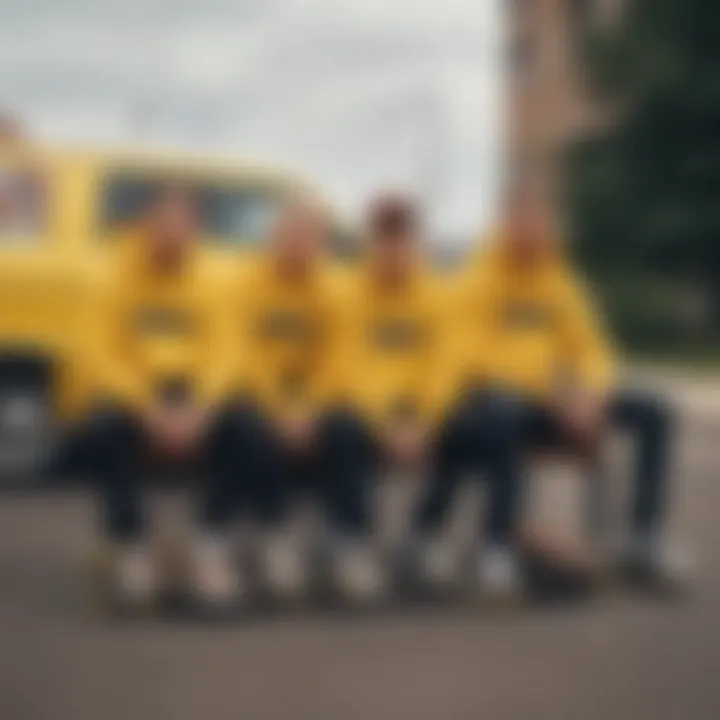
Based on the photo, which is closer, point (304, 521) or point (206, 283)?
point (206, 283)

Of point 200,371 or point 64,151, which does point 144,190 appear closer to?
point 64,151

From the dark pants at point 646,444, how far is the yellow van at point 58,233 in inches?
50.4

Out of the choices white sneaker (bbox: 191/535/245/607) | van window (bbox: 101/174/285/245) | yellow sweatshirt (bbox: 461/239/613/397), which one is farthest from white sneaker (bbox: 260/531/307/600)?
van window (bbox: 101/174/285/245)

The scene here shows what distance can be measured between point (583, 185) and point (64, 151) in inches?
248

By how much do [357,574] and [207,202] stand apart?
1.79 meters

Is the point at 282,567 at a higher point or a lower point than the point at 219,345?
lower

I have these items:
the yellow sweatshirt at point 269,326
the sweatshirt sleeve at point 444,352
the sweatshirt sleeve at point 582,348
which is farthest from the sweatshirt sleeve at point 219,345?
the sweatshirt sleeve at point 582,348

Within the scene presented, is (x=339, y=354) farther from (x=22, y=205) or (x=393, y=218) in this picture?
(x=22, y=205)

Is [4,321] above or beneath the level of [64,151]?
beneath

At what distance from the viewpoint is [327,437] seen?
4000mm

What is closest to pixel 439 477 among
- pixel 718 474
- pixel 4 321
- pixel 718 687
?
pixel 718 687

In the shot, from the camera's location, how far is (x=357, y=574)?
4.07 m

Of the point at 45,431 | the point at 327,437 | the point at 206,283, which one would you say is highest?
the point at 206,283

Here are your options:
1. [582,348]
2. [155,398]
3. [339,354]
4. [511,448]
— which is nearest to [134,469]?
[155,398]
